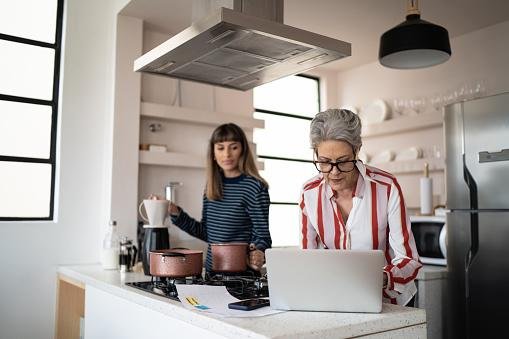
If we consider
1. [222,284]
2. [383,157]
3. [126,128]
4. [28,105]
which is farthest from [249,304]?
[383,157]

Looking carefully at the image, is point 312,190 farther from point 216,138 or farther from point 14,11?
point 14,11

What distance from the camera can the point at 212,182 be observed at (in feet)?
7.71

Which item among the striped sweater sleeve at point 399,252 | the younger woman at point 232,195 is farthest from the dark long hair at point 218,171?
the striped sweater sleeve at point 399,252

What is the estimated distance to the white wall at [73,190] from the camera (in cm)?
258

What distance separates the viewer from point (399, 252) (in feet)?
4.77

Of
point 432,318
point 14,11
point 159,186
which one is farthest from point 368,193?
point 14,11

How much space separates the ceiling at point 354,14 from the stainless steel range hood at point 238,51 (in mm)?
891

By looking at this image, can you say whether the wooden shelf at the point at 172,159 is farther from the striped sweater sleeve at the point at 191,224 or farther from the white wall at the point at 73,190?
the striped sweater sleeve at the point at 191,224

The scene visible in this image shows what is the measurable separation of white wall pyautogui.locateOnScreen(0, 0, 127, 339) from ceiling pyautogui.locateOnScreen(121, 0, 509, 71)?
0.26m

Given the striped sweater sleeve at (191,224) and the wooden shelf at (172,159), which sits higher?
the wooden shelf at (172,159)

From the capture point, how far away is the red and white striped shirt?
1432 mm

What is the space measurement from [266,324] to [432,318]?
170 centimetres

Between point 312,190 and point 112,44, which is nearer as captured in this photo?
point 312,190

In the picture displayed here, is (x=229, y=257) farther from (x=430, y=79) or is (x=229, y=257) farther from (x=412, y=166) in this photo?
(x=430, y=79)
